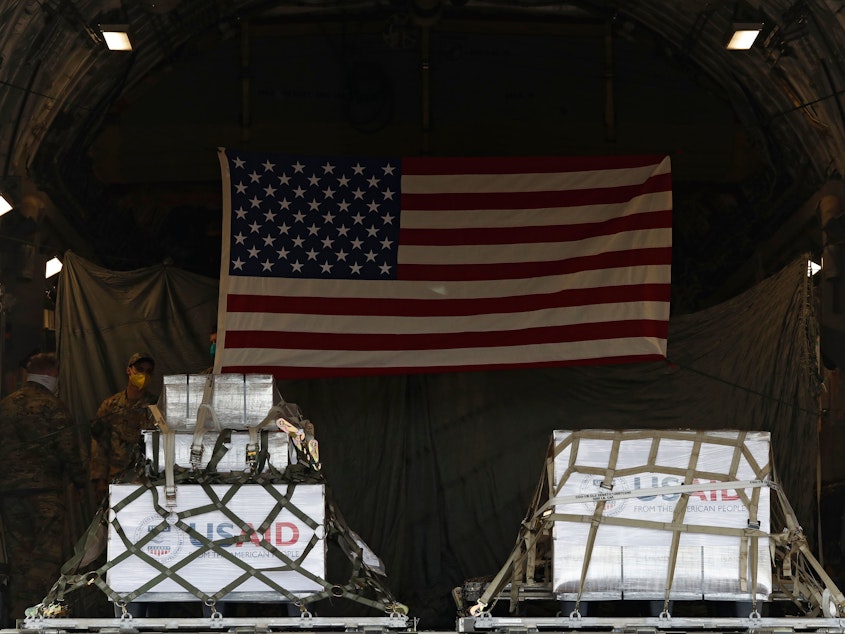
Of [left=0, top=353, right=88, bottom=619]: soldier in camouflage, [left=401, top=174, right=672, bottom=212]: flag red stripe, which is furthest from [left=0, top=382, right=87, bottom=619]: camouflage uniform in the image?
[left=401, top=174, right=672, bottom=212]: flag red stripe

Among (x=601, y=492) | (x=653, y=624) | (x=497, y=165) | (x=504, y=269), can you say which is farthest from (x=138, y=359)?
(x=653, y=624)

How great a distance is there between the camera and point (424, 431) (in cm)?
1417

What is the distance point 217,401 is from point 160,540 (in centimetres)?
105

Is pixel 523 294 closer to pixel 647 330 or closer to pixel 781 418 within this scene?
pixel 647 330

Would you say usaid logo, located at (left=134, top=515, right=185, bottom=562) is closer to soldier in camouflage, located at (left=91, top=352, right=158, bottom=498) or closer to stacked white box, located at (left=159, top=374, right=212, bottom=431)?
stacked white box, located at (left=159, top=374, right=212, bottom=431)

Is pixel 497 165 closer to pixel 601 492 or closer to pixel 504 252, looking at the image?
pixel 504 252

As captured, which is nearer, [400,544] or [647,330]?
[647,330]

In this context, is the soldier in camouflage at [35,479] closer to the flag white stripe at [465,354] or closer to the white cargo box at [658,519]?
the flag white stripe at [465,354]

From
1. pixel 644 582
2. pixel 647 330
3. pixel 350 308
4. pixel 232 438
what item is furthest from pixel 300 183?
pixel 644 582

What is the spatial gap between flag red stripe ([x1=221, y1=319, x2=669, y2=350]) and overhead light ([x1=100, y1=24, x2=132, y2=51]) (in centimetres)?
302

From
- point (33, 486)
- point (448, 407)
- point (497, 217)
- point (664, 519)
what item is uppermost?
point (497, 217)

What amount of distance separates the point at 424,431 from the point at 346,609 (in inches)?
77.1

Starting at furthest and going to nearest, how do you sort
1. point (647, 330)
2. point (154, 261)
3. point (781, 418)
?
point (154, 261) → point (781, 418) → point (647, 330)

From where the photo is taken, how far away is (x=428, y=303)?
12992 mm
